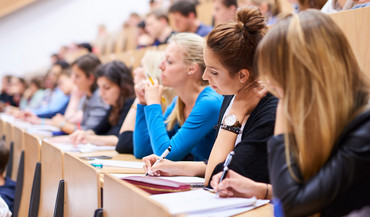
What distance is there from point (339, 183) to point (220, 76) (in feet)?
2.05

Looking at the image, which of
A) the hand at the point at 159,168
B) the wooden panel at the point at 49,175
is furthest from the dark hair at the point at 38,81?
the hand at the point at 159,168

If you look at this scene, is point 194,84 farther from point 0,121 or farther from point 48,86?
point 48,86

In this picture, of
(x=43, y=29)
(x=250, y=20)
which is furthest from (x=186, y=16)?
(x=43, y=29)

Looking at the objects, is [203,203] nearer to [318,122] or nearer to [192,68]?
[318,122]

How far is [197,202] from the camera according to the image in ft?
3.13

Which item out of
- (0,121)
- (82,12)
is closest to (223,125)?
(0,121)

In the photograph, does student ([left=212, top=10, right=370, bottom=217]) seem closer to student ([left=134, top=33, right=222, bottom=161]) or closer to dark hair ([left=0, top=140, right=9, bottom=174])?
student ([left=134, top=33, right=222, bottom=161])

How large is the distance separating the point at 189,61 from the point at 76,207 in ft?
2.64

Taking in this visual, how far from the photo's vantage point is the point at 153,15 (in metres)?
4.14

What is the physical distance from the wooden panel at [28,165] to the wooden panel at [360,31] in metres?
1.51

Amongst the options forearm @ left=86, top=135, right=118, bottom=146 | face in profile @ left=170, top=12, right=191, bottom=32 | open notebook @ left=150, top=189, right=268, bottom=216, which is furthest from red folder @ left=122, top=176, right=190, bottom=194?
face in profile @ left=170, top=12, right=191, bottom=32

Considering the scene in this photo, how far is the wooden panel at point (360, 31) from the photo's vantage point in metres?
1.29

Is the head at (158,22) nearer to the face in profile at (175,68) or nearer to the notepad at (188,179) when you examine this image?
the face in profile at (175,68)

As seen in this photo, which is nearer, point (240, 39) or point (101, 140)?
point (240, 39)
